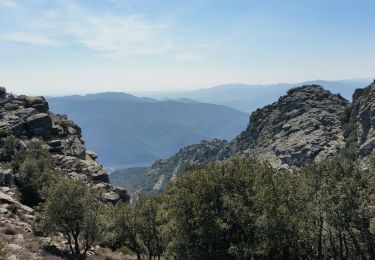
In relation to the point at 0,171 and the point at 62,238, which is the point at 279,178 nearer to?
the point at 62,238

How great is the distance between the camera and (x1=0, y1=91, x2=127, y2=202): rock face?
9500 centimetres

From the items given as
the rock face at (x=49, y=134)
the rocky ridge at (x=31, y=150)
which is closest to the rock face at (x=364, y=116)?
the rock face at (x=49, y=134)

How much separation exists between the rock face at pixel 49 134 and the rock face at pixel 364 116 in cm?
10164

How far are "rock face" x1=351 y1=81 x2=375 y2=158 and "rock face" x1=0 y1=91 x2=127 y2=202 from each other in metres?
102

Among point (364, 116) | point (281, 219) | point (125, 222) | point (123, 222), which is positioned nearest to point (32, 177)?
point (123, 222)

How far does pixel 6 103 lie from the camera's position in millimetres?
120500

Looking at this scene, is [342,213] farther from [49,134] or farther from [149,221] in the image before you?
[49,134]

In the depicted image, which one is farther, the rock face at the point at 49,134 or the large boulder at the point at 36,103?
the large boulder at the point at 36,103

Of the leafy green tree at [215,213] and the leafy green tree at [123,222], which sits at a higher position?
the leafy green tree at [215,213]

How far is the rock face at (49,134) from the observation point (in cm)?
9500

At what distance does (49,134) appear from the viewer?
110 m

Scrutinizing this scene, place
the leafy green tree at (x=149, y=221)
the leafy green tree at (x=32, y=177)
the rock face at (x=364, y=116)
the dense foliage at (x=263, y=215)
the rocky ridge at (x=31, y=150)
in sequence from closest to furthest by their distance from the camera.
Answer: the dense foliage at (x=263, y=215) → the rocky ridge at (x=31, y=150) → the leafy green tree at (x=149, y=221) → the leafy green tree at (x=32, y=177) → the rock face at (x=364, y=116)

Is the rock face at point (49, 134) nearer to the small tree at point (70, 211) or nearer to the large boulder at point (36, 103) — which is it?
the large boulder at point (36, 103)

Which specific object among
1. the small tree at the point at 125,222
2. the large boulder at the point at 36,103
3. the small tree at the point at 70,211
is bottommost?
the small tree at the point at 125,222
